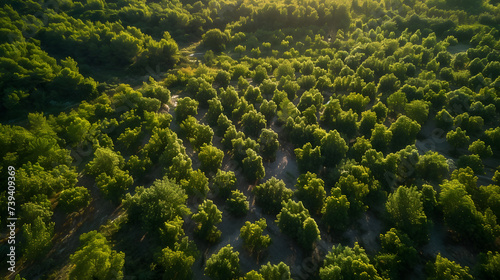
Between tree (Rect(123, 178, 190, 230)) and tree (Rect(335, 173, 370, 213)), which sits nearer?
tree (Rect(123, 178, 190, 230))

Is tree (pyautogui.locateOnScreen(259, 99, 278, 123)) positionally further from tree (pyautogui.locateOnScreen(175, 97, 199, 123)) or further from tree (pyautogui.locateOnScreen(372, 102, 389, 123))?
tree (pyautogui.locateOnScreen(372, 102, 389, 123))

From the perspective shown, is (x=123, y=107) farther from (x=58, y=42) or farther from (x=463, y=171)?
(x=463, y=171)

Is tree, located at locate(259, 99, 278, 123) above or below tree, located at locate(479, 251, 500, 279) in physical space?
above

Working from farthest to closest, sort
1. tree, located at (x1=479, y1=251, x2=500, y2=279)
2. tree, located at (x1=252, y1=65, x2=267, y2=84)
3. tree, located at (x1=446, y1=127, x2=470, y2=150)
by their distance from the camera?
tree, located at (x1=252, y1=65, x2=267, y2=84)
tree, located at (x1=446, y1=127, x2=470, y2=150)
tree, located at (x1=479, y1=251, x2=500, y2=279)

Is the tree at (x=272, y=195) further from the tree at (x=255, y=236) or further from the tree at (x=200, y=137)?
the tree at (x=200, y=137)

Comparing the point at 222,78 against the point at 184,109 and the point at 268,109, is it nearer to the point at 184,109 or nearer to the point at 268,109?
the point at 184,109

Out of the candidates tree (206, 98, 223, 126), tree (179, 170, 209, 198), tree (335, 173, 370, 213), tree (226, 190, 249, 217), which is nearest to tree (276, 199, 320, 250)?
tree (226, 190, 249, 217)

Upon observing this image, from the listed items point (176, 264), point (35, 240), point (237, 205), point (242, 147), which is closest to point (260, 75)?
point (242, 147)
